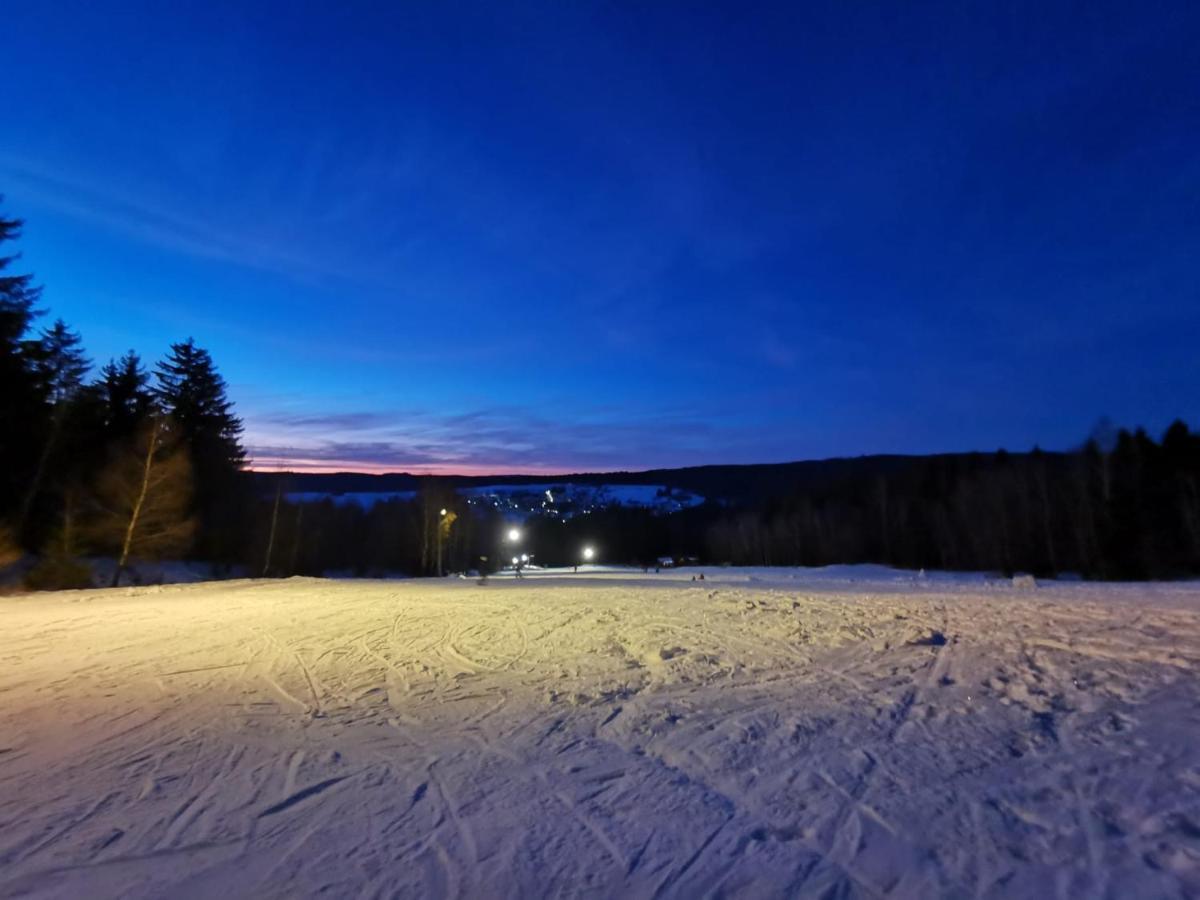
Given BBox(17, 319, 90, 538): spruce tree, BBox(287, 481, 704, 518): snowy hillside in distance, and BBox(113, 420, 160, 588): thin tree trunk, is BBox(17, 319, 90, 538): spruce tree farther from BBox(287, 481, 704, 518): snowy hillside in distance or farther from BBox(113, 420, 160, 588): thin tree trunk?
BBox(287, 481, 704, 518): snowy hillside in distance

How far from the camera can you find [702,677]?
8.20m

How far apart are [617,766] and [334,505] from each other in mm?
67916

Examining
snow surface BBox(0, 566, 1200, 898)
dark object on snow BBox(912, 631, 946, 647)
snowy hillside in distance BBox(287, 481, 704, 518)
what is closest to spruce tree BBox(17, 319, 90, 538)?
snow surface BBox(0, 566, 1200, 898)

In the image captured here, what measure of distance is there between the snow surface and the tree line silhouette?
19657 millimetres

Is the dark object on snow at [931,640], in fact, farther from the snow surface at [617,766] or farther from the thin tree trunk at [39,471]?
the thin tree trunk at [39,471]

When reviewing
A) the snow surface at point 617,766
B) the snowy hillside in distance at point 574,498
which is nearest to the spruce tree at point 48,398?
the snow surface at point 617,766

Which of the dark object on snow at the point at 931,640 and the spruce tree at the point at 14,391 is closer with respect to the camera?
the dark object on snow at the point at 931,640

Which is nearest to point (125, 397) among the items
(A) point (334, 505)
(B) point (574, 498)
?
(A) point (334, 505)

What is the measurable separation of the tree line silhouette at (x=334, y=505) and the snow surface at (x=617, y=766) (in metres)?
19.7

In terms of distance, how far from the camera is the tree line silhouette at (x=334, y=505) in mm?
26047

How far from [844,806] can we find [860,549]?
61.1 metres

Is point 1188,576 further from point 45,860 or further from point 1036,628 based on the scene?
point 45,860

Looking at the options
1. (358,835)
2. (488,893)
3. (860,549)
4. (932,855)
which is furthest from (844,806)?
(860,549)

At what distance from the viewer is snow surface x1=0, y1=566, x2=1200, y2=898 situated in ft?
11.9
